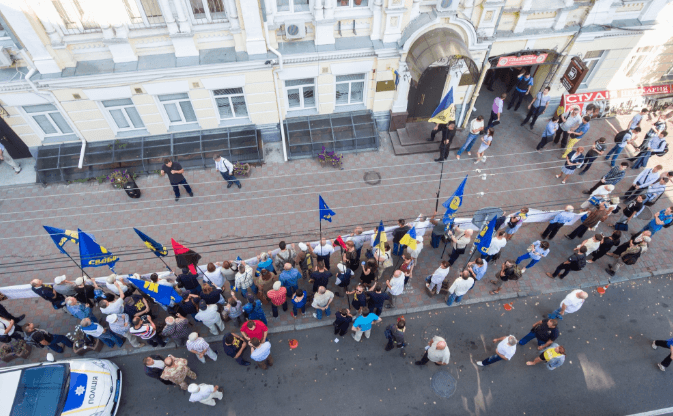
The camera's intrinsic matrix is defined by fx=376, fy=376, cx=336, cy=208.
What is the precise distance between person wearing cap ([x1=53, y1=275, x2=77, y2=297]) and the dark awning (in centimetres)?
1189

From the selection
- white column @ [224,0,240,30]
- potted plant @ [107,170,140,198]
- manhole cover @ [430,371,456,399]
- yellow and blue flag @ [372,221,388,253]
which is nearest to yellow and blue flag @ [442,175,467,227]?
yellow and blue flag @ [372,221,388,253]

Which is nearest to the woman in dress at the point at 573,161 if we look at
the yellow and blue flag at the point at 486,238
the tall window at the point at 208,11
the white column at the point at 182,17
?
the yellow and blue flag at the point at 486,238

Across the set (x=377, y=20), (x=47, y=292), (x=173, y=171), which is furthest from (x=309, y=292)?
(x=377, y=20)

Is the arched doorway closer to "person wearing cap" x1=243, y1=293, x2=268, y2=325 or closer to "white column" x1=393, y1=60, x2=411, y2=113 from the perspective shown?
"white column" x1=393, y1=60, x2=411, y2=113

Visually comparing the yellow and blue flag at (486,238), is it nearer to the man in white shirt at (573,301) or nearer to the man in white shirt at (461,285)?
the man in white shirt at (461,285)

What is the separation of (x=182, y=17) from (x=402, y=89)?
788 centimetres

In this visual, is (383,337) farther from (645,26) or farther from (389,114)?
(645,26)

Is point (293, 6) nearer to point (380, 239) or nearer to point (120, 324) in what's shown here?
point (380, 239)

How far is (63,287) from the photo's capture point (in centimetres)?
998

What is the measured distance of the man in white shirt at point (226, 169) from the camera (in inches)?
511

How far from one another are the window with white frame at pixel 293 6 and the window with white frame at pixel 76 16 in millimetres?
5441

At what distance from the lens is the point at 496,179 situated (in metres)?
14.3

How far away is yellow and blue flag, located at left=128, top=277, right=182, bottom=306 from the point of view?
879 centimetres

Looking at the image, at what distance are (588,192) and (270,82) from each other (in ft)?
40.2
